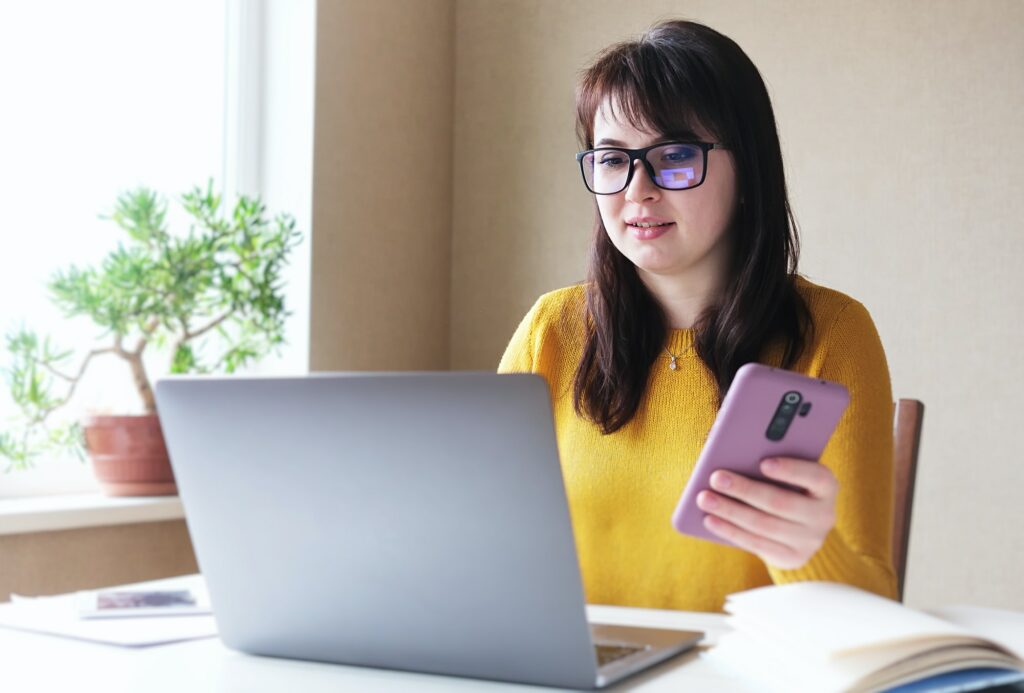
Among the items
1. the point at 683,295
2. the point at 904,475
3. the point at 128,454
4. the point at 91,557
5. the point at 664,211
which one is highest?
the point at 664,211

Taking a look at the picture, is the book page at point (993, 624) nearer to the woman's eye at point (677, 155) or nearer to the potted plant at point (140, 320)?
the woman's eye at point (677, 155)

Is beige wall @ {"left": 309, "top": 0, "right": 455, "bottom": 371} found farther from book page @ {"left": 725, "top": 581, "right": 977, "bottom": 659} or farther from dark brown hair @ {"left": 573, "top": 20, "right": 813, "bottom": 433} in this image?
book page @ {"left": 725, "top": 581, "right": 977, "bottom": 659}

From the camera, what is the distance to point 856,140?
2.47 m

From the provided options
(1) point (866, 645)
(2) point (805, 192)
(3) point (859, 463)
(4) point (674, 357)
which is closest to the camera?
(1) point (866, 645)

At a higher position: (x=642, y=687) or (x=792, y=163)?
(x=792, y=163)

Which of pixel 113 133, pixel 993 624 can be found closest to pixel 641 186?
pixel 993 624

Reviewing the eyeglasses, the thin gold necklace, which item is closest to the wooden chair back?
the thin gold necklace

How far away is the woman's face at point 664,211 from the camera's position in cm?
146

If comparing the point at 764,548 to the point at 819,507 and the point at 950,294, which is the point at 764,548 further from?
the point at 950,294

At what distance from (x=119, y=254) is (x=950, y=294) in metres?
1.67

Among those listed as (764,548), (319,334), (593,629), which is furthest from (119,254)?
(764,548)

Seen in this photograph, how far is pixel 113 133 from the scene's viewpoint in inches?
94.0

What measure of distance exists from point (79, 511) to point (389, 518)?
4.45 feet

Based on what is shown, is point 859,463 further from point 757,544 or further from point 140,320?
point 140,320
